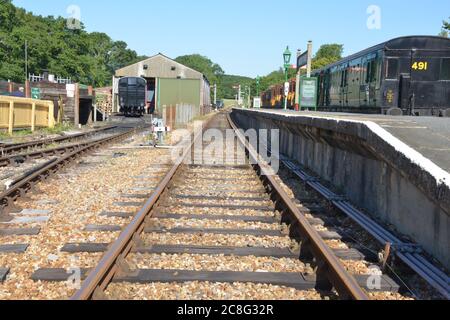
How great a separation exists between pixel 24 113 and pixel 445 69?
61.0 feet

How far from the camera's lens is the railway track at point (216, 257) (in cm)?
435

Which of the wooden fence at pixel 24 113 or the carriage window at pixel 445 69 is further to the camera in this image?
the wooden fence at pixel 24 113

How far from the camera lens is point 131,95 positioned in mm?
46938

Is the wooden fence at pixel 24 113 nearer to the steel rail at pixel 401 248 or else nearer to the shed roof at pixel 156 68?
the steel rail at pixel 401 248

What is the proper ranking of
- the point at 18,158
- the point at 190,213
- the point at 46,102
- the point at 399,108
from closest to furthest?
the point at 190,213, the point at 18,158, the point at 399,108, the point at 46,102

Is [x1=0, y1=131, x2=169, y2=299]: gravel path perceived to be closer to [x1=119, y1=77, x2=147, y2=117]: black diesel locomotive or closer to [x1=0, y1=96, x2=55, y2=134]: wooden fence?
[x1=0, y1=96, x2=55, y2=134]: wooden fence

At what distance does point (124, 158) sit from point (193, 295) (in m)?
11.1

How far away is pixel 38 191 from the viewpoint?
9.05m

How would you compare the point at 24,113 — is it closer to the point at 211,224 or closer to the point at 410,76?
the point at 410,76

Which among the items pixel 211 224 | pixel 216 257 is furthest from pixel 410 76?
pixel 216 257

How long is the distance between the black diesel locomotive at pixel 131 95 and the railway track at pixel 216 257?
3991cm

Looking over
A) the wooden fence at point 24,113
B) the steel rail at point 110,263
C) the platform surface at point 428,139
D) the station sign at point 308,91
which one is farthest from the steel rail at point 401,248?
the station sign at point 308,91

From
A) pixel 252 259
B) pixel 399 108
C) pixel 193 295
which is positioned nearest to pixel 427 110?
pixel 399 108

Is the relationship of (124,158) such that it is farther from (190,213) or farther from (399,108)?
(399,108)
